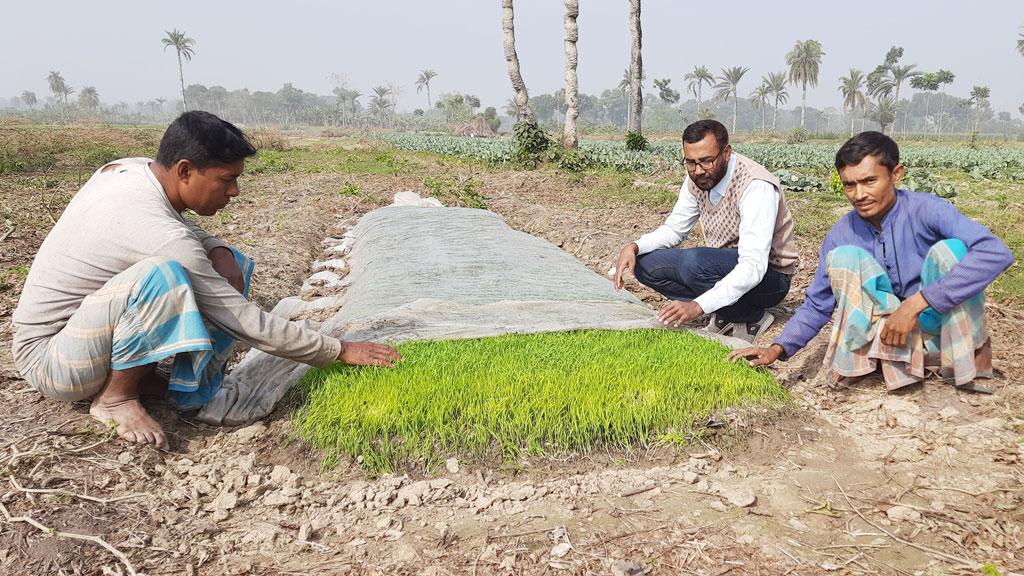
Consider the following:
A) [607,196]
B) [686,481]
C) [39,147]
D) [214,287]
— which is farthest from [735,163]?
[39,147]

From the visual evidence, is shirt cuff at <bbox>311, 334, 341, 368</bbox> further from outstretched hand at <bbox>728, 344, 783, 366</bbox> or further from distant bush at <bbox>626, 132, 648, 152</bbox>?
distant bush at <bbox>626, 132, 648, 152</bbox>

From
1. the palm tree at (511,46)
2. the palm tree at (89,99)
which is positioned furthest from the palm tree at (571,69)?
the palm tree at (89,99)

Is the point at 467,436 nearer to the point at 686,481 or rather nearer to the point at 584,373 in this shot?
the point at 584,373

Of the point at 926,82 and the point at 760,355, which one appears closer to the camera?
the point at 760,355

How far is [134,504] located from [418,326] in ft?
5.03

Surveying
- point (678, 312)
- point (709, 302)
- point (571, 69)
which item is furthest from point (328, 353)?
point (571, 69)

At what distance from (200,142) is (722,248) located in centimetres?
270

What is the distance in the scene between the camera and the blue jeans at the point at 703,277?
3537 mm

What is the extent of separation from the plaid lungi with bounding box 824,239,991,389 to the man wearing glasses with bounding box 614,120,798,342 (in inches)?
20.1

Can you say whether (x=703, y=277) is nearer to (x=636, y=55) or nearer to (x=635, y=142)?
(x=635, y=142)

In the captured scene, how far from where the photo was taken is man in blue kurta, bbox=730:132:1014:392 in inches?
96.0

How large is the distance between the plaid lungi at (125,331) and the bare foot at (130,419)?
9 centimetres

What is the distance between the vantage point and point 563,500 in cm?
227

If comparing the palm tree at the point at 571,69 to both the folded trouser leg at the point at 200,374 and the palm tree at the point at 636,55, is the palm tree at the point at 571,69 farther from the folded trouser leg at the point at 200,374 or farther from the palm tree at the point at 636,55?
the folded trouser leg at the point at 200,374
